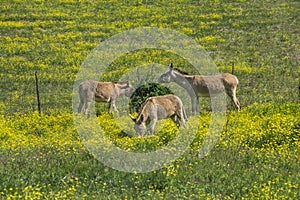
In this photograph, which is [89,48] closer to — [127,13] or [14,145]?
[127,13]

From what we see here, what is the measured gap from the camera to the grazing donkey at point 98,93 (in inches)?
953

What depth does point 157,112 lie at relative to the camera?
62.1 ft

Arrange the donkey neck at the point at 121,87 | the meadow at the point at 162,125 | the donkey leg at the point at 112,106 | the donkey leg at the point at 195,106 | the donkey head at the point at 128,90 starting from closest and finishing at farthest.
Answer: the meadow at the point at 162,125
the donkey leg at the point at 195,106
the donkey leg at the point at 112,106
the donkey neck at the point at 121,87
the donkey head at the point at 128,90

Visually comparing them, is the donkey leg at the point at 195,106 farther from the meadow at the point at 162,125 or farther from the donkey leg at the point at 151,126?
the donkey leg at the point at 151,126

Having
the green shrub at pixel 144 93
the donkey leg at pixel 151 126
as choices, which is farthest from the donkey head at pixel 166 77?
the donkey leg at pixel 151 126

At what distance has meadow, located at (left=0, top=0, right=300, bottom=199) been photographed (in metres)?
13.5

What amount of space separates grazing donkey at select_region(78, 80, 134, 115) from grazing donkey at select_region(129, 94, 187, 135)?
4.87 m

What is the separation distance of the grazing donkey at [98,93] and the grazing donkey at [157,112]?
4.87 meters

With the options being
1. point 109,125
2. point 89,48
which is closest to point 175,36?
point 89,48

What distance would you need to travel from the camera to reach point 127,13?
159 feet

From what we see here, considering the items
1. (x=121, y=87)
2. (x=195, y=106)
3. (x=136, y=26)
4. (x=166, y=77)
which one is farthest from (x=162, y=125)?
(x=136, y=26)

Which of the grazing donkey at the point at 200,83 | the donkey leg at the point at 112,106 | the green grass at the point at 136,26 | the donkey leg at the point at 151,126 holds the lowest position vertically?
the green grass at the point at 136,26

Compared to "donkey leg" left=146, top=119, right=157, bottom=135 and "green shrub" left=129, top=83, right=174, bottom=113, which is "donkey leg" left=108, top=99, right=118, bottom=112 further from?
"donkey leg" left=146, top=119, right=157, bottom=135

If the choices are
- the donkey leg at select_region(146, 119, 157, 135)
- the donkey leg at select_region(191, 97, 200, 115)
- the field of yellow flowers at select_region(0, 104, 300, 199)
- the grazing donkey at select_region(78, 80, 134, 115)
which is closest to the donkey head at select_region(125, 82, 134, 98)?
the grazing donkey at select_region(78, 80, 134, 115)
